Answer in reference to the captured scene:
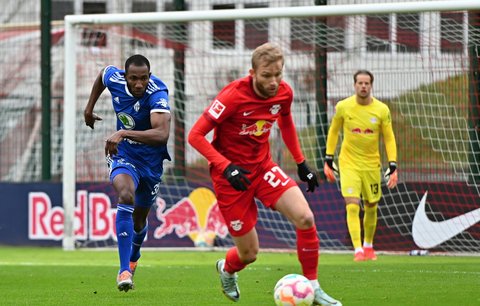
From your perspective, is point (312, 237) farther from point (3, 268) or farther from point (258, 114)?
point (3, 268)

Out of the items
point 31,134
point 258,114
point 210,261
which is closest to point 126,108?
point 258,114

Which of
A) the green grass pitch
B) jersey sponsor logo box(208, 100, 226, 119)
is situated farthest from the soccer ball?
jersey sponsor logo box(208, 100, 226, 119)

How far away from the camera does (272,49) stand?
789 cm

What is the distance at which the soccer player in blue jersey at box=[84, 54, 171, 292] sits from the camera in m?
9.51

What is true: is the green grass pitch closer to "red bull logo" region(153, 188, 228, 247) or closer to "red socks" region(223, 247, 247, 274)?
"red socks" region(223, 247, 247, 274)

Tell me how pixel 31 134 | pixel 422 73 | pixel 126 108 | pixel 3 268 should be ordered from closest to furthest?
pixel 126 108, pixel 3 268, pixel 422 73, pixel 31 134

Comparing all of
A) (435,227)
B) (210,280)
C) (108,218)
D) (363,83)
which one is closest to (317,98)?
(363,83)

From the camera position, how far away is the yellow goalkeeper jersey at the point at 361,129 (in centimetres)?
1357

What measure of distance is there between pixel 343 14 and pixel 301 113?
1.96 metres

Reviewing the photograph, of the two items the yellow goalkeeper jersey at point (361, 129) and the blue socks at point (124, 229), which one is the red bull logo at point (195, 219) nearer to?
the yellow goalkeeper jersey at point (361, 129)

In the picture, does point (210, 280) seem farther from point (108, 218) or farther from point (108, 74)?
point (108, 218)

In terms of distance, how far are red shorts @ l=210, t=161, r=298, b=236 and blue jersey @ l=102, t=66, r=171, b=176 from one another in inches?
70.9

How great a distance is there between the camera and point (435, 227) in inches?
584

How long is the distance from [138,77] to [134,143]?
0.67m
